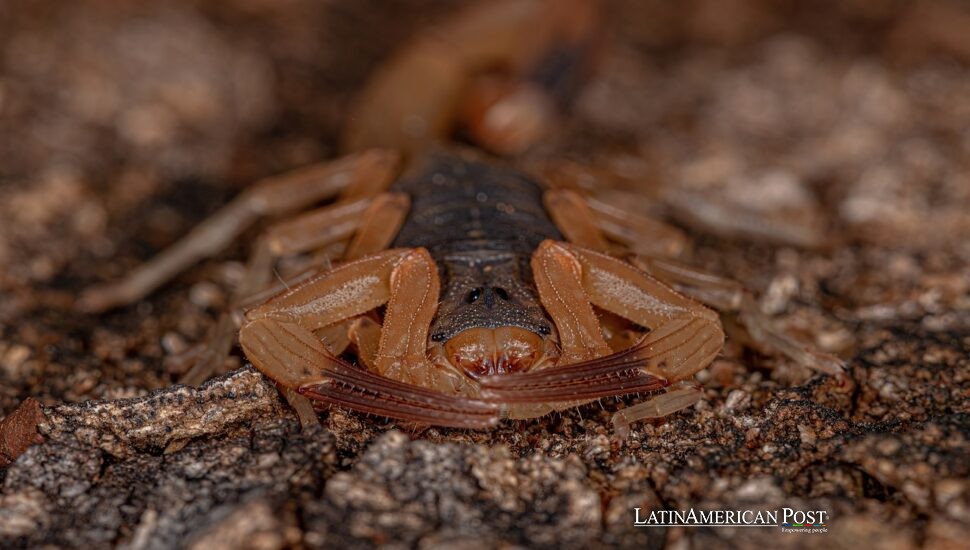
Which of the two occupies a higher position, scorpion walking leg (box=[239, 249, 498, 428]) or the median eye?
the median eye

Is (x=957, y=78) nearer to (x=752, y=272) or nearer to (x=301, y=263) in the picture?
(x=752, y=272)

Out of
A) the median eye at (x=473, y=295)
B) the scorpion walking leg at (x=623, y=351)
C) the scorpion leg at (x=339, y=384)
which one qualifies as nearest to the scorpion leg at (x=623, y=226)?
the scorpion walking leg at (x=623, y=351)

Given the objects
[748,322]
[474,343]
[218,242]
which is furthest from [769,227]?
[218,242]

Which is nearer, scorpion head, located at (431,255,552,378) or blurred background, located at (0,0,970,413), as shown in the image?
scorpion head, located at (431,255,552,378)

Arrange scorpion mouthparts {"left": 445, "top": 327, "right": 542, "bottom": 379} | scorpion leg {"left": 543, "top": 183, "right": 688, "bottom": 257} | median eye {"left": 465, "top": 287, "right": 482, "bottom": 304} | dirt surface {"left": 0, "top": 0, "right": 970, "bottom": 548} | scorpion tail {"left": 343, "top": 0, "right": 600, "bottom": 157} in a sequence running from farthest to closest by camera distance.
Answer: scorpion tail {"left": 343, "top": 0, "right": 600, "bottom": 157} < scorpion leg {"left": 543, "top": 183, "right": 688, "bottom": 257} < median eye {"left": 465, "top": 287, "right": 482, "bottom": 304} < scorpion mouthparts {"left": 445, "top": 327, "right": 542, "bottom": 379} < dirt surface {"left": 0, "top": 0, "right": 970, "bottom": 548}

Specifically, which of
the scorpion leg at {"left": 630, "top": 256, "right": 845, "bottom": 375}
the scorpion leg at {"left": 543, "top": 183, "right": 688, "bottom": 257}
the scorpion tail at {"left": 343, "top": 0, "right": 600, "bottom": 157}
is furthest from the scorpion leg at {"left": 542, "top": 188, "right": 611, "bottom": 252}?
the scorpion tail at {"left": 343, "top": 0, "right": 600, "bottom": 157}

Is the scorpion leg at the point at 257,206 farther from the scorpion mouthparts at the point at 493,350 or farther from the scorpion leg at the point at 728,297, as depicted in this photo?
the scorpion mouthparts at the point at 493,350

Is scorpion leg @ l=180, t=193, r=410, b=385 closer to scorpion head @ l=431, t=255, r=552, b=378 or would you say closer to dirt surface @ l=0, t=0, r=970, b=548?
dirt surface @ l=0, t=0, r=970, b=548

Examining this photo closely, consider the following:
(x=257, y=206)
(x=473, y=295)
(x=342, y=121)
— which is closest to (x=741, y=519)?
(x=473, y=295)

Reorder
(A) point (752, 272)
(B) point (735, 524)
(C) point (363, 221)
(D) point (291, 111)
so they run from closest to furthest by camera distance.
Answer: (B) point (735, 524), (C) point (363, 221), (A) point (752, 272), (D) point (291, 111)
